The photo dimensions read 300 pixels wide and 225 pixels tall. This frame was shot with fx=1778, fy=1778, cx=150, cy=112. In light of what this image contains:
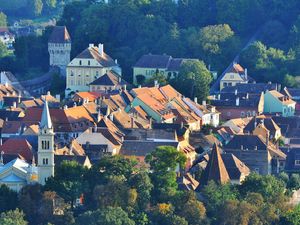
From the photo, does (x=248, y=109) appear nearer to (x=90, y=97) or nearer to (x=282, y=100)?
(x=282, y=100)

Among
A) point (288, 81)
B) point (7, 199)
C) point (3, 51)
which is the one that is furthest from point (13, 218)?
point (3, 51)

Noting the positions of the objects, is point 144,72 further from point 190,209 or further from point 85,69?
point 190,209

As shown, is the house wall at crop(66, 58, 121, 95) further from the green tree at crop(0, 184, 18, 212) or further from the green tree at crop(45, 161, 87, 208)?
the green tree at crop(0, 184, 18, 212)

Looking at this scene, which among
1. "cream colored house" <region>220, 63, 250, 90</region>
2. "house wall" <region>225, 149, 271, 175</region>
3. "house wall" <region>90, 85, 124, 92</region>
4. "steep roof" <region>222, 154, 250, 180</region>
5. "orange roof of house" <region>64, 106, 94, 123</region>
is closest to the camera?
"steep roof" <region>222, 154, 250, 180</region>

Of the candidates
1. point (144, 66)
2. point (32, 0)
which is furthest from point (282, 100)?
point (32, 0)

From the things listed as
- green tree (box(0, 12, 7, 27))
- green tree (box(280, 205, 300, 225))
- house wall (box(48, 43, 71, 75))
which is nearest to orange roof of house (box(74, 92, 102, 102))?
house wall (box(48, 43, 71, 75))

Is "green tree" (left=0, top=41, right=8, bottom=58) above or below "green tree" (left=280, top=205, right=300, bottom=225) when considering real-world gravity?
below

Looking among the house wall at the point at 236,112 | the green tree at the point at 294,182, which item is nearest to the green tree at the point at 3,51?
the house wall at the point at 236,112
